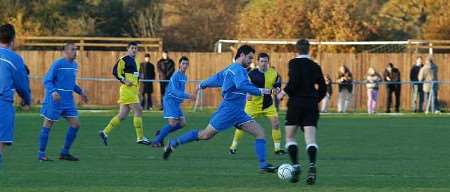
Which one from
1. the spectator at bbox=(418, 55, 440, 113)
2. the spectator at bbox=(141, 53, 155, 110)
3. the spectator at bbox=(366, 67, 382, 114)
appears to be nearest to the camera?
the spectator at bbox=(418, 55, 440, 113)

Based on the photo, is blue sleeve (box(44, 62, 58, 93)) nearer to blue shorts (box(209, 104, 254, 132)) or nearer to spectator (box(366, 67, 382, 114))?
blue shorts (box(209, 104, 254, 132))

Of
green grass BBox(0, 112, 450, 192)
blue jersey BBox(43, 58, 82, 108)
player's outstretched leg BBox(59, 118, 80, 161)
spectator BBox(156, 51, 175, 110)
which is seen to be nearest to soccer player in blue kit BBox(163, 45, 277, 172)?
green grass BBox(0, 112, 450, 192)

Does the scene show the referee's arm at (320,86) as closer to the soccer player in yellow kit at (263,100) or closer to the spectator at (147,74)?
the soccer player in yellow kit at (263,100)

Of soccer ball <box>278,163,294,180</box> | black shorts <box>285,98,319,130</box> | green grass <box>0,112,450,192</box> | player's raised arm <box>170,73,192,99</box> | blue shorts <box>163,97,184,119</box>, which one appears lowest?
green grass <box>0,112,450,192</box>

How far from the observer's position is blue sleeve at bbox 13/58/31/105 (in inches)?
476

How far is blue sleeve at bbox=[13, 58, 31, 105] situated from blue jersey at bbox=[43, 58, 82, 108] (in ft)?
16.2

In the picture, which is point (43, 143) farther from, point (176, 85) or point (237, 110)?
point (176, 85)

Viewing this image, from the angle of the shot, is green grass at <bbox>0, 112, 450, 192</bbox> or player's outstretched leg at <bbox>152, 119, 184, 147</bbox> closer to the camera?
green grass at <bbox>0, 112, 450, 192</bbox>

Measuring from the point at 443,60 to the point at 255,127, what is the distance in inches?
1099

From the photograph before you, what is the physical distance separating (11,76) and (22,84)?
166 mm

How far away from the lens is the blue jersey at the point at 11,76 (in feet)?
39.7

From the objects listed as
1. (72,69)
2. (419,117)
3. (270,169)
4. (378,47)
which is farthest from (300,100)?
(378,47)

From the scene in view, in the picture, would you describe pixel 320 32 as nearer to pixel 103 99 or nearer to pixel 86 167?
pixel 103 99

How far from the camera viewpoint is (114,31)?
5619 centimetres
